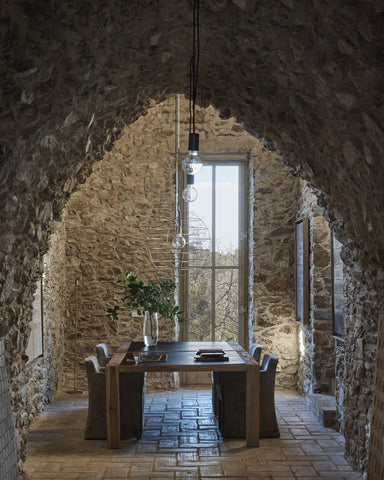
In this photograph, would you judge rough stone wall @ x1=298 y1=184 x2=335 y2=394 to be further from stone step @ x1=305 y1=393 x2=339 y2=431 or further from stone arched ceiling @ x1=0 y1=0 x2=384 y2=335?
stone arched ceiling @ x1=0 y1=0 x2=384 y2=335

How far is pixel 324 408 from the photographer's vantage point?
497cm

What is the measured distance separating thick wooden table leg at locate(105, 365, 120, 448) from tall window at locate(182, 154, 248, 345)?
2.61 m

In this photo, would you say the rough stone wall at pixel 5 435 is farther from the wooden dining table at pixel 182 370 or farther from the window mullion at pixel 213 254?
the window mullion at pixel 213 254

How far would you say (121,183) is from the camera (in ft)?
21.8

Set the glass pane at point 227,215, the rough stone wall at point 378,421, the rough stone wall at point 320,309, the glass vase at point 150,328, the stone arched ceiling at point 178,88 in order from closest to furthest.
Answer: the stone arched ceiling at point 178,88 → the rough stone wall at point 378,421 → the glass vase at point 150,328 → the rough stone wall at point 320,309 → the glass pane at point 227,215

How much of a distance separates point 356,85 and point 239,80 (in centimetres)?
124

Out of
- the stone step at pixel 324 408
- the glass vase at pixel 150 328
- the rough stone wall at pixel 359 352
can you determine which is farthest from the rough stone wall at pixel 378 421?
the glass vase at pixel 150 328

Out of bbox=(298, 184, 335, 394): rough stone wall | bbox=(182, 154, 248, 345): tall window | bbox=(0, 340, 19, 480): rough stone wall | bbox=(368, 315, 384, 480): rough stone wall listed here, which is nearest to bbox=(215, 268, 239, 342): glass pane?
bbox=(182, 154, 248, 345): tall window

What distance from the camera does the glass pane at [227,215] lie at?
22.5ft

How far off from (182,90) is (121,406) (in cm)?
280

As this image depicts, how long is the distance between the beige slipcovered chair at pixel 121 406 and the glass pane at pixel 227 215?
106 inches

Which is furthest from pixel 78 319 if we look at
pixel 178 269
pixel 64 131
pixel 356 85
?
pixel 356 85

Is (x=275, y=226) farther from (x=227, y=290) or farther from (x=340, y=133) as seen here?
(x=340, y=133)

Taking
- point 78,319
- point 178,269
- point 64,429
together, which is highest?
point 178,269
